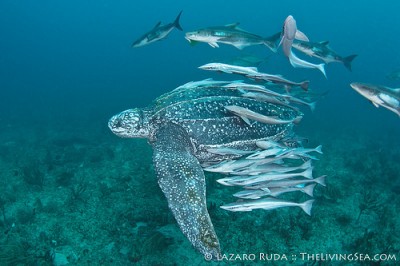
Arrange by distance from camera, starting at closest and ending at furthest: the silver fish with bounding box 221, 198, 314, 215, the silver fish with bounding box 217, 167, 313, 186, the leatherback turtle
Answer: the silver fish with bounding box 221, 198, 314, 215 < the silver fish with bounding box 217, 167, 313, 186 < the leatherback turtle

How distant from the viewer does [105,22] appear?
144 meters

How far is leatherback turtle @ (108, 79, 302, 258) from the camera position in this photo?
427 centimetres

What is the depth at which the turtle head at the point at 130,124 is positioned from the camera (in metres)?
5.24

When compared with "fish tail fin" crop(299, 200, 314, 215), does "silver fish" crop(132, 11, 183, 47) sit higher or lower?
higher

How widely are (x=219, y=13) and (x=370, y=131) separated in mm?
117783

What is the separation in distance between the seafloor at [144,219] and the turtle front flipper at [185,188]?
1529 mm

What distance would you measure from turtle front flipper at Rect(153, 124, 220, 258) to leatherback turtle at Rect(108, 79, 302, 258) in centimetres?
1

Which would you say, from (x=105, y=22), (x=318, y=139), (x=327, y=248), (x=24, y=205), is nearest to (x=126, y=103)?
(x=318, y=139)

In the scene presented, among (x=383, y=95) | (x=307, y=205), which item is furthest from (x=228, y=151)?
(x=383, y=95)

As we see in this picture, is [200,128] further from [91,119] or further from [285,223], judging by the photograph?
[91,119]

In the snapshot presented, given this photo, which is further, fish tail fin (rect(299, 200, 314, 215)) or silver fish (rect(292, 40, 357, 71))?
silver fish (rect(292, 40, 357, 71))

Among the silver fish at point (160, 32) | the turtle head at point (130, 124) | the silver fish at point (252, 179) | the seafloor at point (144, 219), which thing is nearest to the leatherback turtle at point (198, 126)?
the turtle head at point (130, 124)

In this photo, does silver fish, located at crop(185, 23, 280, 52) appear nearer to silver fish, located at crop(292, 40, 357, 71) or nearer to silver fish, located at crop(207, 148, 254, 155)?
silver fish, located at crop(292, 40, 357, 71)

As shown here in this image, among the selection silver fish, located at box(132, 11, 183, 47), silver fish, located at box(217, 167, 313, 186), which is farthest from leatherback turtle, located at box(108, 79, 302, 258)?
silver fish, located at box(132, 11, 183, 47)
